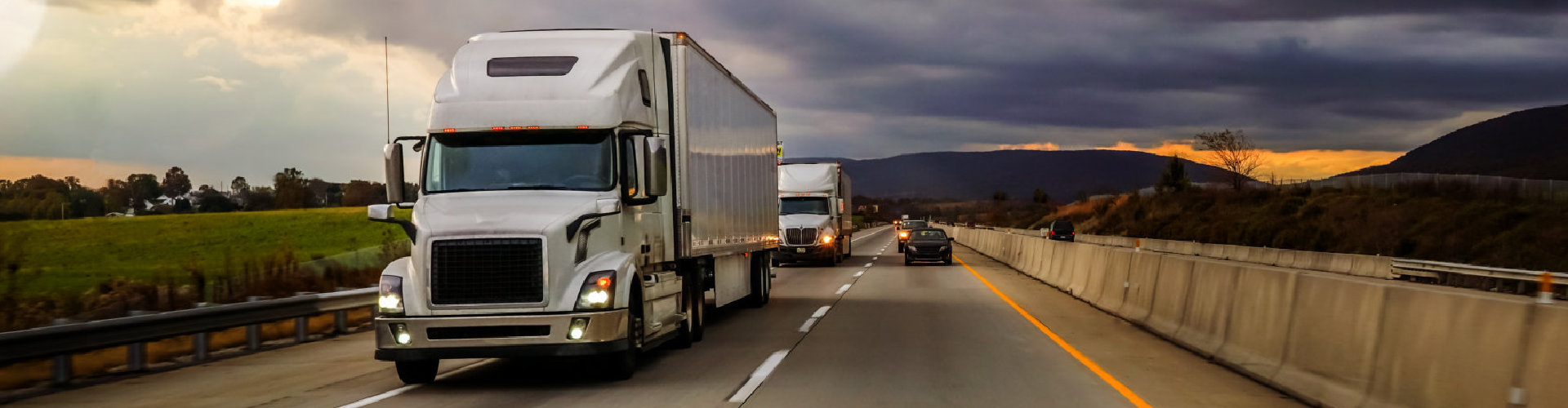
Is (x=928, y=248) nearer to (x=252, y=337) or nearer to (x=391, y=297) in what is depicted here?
(x=252, y=337)

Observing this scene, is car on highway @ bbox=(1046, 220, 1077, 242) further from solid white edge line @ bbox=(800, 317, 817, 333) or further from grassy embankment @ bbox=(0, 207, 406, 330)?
solid white edge line @ bbox=(800, 317, 817, 333)

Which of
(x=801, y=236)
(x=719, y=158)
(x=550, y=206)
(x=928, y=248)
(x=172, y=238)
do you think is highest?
(x=719, y=158)

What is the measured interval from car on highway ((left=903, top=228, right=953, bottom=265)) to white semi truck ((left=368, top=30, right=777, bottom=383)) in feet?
77.7

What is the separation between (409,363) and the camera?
10180 mm

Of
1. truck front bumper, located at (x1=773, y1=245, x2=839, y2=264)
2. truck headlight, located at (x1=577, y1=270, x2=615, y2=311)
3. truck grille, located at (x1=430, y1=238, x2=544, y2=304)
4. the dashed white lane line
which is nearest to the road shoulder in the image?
truck headlight, located at (x1=577, y1=270, x2=615, y2=311)

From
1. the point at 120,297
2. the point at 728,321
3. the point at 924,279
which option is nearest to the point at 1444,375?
the point at 728,321

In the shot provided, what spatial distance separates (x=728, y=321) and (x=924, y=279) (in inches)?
466

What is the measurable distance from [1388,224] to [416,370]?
51063 mm

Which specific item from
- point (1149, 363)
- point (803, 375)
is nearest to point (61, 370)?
point (803, 375)

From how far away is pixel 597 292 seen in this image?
9703 mm

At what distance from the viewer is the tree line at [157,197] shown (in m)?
42.5

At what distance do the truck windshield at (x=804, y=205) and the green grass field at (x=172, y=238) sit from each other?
11826 mm

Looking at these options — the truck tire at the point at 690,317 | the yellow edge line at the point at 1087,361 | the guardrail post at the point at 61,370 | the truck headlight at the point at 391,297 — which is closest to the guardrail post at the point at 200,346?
the guardrail post at the point at 61,370

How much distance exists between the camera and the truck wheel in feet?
33.3
